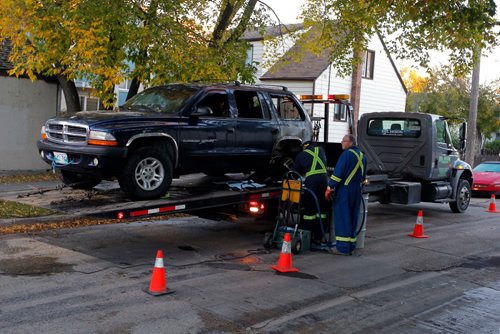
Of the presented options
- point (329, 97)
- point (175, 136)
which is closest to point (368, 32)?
point (329, 97)

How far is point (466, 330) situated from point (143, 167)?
174 inches

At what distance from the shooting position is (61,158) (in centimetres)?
759

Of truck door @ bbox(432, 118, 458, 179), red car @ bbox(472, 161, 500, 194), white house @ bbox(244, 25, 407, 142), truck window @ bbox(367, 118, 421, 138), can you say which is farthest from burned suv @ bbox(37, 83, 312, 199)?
white house @ bbox(244, 25, 407, 142)

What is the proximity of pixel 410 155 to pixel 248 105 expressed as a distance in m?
5.33

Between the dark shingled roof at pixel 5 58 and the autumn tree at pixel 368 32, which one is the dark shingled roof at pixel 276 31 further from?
the dark shingled roof at pixel 5 58

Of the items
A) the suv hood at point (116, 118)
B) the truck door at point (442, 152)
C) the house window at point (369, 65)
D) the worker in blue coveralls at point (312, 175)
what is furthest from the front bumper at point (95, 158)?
the house window at point (369, 65)

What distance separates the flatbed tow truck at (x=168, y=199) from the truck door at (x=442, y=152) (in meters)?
5.37

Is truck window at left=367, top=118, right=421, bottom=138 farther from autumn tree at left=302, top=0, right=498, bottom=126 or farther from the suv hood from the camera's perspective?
the suv hood

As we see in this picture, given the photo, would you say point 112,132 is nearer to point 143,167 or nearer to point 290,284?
point 143,167

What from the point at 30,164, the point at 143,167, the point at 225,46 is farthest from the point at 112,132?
the point at 30,164

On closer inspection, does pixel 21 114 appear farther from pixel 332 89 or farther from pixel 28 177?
pixel 332 89

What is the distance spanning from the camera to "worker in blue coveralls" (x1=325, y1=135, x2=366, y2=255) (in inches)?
347

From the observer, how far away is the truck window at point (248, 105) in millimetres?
9219

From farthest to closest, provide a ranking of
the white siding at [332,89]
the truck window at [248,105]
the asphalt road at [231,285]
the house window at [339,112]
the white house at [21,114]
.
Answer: the white siding at [332,89] → the white house at [21,114] → the house window at [339,112] → the truck window at [248,105] → the asphalt road at [231,285]
